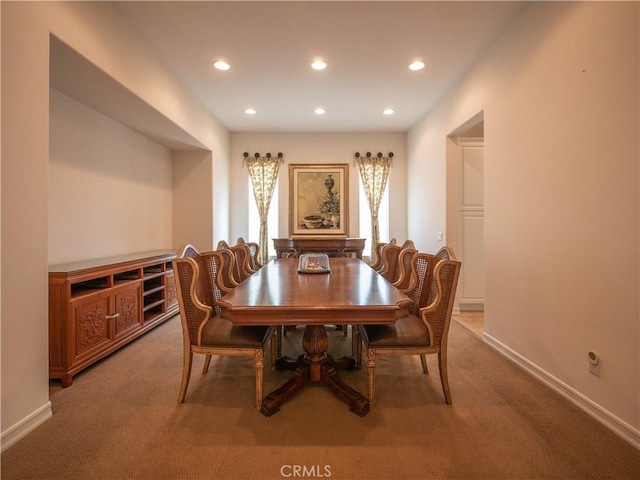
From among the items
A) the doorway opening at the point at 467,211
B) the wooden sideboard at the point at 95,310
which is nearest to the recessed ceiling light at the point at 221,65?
the wooden sideboard at the point at 95,310

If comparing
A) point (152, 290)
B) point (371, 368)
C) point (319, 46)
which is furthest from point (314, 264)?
point (319, 46)

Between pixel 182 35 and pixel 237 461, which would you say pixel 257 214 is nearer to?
pixel 182 35

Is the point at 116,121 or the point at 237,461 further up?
the point at 116,121

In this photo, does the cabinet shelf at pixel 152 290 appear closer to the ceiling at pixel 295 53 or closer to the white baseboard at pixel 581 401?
the ceiling at pixel 295 53

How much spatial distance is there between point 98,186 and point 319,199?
3.23m

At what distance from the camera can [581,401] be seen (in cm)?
183

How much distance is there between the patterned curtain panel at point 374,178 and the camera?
5.41 meters

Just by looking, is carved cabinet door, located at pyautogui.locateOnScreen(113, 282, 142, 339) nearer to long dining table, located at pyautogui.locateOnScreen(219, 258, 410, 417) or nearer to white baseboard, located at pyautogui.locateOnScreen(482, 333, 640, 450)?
long dining table, located at pyautogui.locateOnScreen(219, 258, 410, 417)

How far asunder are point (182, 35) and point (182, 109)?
3.37 feet

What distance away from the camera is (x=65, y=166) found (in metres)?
2.80

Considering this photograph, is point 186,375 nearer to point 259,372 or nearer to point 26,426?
point 259,372

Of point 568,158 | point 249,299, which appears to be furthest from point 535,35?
point 249,299

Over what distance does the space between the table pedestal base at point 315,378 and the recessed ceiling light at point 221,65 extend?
2.78 metres

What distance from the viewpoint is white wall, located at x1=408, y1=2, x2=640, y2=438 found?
158cm
